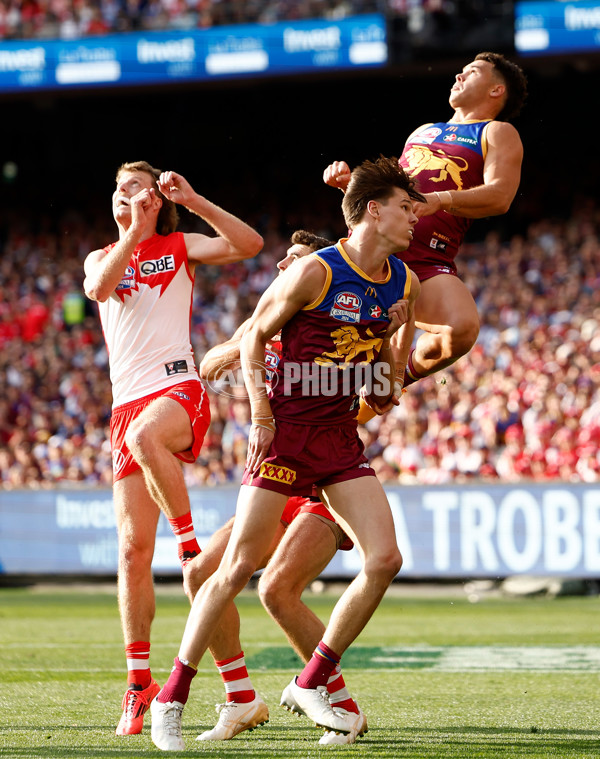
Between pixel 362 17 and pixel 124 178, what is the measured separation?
14.7m

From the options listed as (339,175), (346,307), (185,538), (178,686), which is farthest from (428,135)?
(178,686)

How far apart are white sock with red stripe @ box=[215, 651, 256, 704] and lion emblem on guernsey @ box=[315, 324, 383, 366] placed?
157cm

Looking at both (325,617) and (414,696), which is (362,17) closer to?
(325,617)

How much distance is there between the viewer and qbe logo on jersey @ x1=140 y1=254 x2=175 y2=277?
19.9 feet

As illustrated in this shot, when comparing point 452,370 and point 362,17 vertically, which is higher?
point 362,17

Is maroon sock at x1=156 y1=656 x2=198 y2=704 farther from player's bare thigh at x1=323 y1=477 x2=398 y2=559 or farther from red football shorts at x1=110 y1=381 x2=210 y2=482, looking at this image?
red football shorts at x1=110 y1=381 x2=210 y2=482

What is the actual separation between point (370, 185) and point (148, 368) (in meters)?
1.60

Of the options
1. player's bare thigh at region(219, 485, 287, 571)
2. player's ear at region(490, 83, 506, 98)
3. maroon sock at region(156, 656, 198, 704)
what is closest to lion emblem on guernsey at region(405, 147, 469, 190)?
player's ear at region(490, 83, 506, 98)

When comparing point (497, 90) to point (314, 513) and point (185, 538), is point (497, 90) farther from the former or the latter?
point (185, 538)

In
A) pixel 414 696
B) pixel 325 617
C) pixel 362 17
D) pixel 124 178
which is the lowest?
pixel 325 617

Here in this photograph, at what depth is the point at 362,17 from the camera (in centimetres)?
1961

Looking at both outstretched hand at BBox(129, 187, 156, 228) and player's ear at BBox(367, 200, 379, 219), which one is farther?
outstretched hand at BBox(129, 187, 156, 228)

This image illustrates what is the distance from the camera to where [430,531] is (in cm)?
1393

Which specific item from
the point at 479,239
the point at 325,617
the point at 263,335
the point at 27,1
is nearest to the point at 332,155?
the point at 479,239
